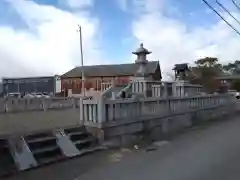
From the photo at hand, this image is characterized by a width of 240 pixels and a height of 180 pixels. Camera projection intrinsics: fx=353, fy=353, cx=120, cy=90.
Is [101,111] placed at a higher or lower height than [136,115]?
higher

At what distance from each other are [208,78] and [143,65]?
3020 cm

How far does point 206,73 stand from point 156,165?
49.0 meters

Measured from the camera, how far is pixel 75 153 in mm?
9445

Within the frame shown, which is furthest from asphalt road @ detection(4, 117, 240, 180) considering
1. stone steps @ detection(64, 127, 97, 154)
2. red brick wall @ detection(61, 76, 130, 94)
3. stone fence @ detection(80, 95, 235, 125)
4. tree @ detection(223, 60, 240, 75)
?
tree @ detection(223, 60, 240, 75)

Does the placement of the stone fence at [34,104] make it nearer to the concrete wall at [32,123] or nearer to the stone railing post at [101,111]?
the concrete wall at [32,123]

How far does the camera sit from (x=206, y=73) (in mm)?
55594

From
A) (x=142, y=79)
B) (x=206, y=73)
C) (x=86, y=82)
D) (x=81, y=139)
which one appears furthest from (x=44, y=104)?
(x=86, y=82)

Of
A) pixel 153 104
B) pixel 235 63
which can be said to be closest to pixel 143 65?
pixel 153 104

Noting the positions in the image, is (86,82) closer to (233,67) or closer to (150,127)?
(233,67)

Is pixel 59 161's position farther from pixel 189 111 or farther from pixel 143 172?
pixel 189 111

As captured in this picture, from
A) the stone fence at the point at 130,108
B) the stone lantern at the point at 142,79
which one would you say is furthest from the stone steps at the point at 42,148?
the stone lantern at the point at 142,79

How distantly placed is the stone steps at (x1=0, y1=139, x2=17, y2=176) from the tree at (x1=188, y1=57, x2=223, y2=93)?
3961 centimetres

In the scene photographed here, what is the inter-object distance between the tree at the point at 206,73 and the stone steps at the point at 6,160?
39614mm

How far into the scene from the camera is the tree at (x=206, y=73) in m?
49.8
